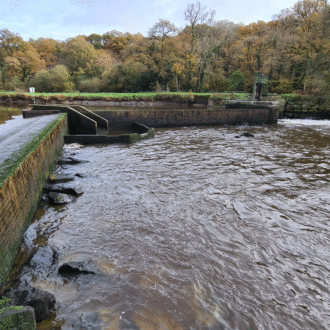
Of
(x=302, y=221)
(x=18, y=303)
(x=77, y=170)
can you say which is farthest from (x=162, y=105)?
(x=18, y=303)

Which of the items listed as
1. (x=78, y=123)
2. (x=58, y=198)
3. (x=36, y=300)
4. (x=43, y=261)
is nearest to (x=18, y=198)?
(x=43, y=261)

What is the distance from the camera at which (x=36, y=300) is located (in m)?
2.88

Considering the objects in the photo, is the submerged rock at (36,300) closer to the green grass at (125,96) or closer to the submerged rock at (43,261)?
the submerged rock at (43,261)

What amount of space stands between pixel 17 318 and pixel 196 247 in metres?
2.87

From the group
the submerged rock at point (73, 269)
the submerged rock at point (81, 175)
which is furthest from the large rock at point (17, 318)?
the submerged rock at point (81, 175)

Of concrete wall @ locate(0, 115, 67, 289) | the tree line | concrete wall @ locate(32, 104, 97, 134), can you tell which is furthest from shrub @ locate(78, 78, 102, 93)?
concrete wall @ locate(0, 115, 67, 289)

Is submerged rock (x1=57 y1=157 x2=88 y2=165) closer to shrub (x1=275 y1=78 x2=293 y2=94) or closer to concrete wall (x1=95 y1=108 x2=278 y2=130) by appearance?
concrete wall (x1=95 y1=108 x2=278 y2=130)

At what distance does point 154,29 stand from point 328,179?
39855 millimetres

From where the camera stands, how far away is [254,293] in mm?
3537

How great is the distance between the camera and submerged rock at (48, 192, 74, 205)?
6.00 meters

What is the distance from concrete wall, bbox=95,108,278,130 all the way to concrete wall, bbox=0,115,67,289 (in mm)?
11569

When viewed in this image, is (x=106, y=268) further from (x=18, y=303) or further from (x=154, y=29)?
(x=154, y=29)

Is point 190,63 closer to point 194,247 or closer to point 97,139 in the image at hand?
point 97,139

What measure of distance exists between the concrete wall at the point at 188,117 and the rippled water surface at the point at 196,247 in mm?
9267
